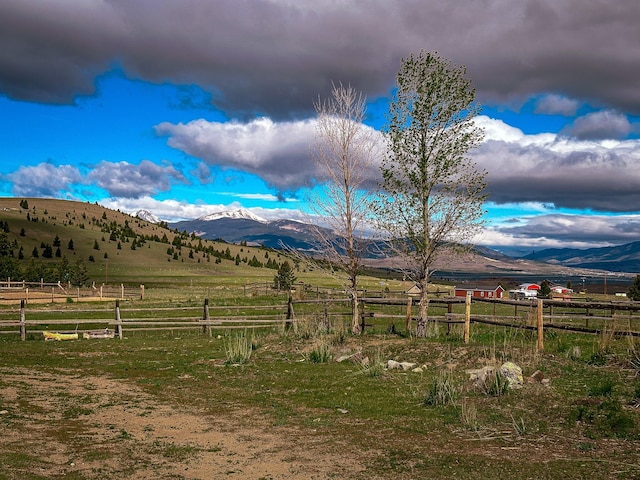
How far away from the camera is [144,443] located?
8953 mm

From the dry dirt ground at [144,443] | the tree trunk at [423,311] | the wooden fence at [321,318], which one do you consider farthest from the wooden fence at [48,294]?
the dry dirt ground at [144,443]

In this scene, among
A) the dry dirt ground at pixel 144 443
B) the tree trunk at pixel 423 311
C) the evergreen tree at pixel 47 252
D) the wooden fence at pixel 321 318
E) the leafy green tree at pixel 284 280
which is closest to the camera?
the dry dirt ground at pixel 144 443

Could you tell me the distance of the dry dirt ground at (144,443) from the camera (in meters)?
7.65

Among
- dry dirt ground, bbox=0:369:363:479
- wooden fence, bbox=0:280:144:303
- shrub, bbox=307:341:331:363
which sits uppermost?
shrub, bbox=307:341:331:363

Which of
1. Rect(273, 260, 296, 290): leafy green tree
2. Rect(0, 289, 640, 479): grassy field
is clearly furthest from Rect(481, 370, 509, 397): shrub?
Rect(273, 260, 296, 290): leafy green tree

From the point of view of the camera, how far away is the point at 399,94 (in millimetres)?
21250

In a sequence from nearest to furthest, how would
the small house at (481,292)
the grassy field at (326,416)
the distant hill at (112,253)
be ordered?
1. the grassy field at (326,416)
2. the small house at (481,292)
3. the distant hill at (112,253)

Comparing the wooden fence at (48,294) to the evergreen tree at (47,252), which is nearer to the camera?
the wooden fence at (48,294)

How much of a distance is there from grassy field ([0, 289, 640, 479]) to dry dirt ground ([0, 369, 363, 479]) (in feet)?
0.10

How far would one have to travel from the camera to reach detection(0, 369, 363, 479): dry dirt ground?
765cm

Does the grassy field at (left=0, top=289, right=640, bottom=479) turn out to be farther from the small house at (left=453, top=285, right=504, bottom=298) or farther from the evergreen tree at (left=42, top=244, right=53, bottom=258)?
the evergreen tree at (left=42, top=244, right=53, bottom=258)

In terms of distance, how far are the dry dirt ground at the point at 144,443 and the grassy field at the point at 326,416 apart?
0.10ft

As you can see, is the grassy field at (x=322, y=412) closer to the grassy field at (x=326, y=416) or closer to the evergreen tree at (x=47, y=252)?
the grassy field at (x=326, y=416)

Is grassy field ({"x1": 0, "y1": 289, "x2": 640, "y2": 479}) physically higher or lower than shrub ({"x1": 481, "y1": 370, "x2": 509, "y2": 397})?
lower
